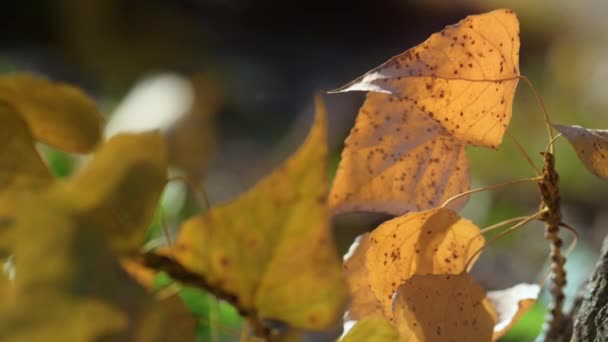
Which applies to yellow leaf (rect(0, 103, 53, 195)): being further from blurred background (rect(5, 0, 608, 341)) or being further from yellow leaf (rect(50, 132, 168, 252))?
blurred background (rect(5, 0, 608, 341))

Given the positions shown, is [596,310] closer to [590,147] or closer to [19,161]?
[590,147]

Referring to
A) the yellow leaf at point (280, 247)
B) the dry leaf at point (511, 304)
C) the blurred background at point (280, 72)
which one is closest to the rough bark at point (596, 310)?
the dry leaf at point (511, 304)

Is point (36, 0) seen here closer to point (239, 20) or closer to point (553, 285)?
point (239, 20)

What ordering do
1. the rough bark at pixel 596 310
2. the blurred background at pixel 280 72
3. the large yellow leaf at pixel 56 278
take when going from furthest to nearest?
1. the blurred background at pixel 280 72
2. the rough bark at pixel 596 310
3. the large yellow leaf at pixel 56 278

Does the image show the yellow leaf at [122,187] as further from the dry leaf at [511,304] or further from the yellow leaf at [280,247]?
the dry leaf at [511,304]

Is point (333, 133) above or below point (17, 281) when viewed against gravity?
below

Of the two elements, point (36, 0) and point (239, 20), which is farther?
point (239, 20)

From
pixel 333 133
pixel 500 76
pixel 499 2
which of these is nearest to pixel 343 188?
pixel 500 76
